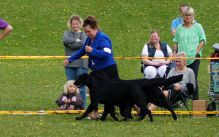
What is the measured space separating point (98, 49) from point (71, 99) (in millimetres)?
1677

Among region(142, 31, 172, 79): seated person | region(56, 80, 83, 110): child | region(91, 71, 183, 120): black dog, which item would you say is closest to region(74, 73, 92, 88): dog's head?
region(91, 71, 183, 120): black dog

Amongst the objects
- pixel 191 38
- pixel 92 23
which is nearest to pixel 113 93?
pixel 92 23

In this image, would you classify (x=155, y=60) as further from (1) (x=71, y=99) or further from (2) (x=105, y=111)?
(2) (x=105, y=111)

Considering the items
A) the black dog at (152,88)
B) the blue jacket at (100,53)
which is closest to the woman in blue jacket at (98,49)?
the blue jacket at (100,53)

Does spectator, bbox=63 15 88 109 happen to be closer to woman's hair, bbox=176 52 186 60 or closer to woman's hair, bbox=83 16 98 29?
woman's hair, bbox=83 16 98 29

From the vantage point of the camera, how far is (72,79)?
489 inches

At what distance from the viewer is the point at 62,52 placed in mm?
23000

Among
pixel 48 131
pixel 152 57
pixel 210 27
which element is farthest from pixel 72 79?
pixel 210 27

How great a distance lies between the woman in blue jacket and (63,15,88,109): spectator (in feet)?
4.35

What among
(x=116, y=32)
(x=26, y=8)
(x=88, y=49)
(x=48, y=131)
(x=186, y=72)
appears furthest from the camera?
(x=26, y=8)

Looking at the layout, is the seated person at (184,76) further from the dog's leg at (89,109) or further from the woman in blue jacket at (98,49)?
the dog's leg at (89,109)

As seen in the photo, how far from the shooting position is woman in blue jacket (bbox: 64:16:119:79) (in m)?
10.6

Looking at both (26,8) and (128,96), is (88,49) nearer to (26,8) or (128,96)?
(128,96)

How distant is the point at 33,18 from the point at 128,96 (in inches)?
659
